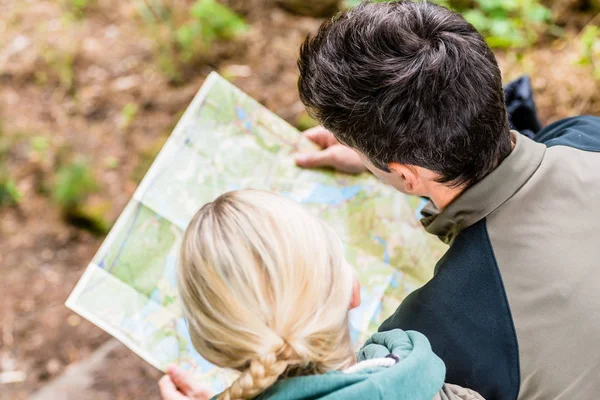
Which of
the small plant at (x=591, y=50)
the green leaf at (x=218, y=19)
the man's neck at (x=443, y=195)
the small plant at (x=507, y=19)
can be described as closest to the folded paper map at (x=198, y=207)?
the man's neck at (x=443, y=195)

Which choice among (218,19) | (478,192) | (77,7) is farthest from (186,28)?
(478,192)

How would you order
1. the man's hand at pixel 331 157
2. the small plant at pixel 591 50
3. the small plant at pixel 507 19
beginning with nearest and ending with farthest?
the man's hand at pixel 331 157 < the small plant at pixel 591 50 < the small plant at pixel 507 19

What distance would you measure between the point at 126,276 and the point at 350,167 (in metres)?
0.80

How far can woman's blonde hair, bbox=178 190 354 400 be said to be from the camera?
36.0 inches

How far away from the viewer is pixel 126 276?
5.62 ft

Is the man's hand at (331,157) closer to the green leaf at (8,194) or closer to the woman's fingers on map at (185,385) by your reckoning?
the woman's fingers on map at (185,385)

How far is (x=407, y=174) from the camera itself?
1314mm

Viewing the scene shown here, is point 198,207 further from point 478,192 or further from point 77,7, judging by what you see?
point 77,7

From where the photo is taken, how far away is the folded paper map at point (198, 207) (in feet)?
5.51

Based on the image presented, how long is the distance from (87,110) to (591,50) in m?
2.24

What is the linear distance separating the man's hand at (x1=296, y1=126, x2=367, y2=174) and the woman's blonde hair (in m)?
0.84

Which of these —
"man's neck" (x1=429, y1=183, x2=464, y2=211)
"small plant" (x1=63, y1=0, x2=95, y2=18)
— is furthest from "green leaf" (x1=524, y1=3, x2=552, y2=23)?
"small plant" (x1=63, y1=0, x2=95, y2=18)

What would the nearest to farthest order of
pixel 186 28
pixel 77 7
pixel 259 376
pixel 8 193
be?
1. pixel 259 376
2. pixel 8 193
3. pixel 186 28
4. pixel 77 7

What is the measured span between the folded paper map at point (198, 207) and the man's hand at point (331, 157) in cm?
3
